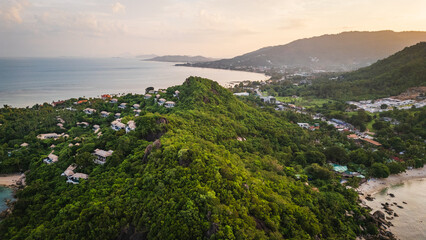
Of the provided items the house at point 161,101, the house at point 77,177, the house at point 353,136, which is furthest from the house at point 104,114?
the house at point 353,136

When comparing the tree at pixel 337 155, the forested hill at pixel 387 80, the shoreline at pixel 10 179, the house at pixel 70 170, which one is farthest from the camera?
the forested hill at pixel 387 80

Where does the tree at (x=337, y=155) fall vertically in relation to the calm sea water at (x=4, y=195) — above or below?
above

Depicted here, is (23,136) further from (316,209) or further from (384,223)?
(384,223)

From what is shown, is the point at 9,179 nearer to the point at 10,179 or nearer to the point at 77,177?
the point at 10,179

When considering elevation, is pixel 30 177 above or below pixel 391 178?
above

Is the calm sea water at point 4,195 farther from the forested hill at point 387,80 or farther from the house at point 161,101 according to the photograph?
the forested hill at point 387,80

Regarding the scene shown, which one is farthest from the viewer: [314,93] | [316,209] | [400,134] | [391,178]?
[314,93]

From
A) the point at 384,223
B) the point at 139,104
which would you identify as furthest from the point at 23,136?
the point at 384,223

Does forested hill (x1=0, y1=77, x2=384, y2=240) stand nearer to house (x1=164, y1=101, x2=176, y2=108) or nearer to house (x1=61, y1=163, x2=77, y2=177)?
house (x1=61, y1=163, x2=77, y2=177)
